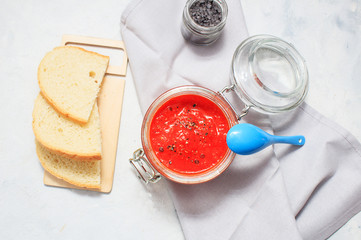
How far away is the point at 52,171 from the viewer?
137 centimetres

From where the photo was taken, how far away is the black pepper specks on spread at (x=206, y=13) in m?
1.33

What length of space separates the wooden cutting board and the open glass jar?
5.8 inches

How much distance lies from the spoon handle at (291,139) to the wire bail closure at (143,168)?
52 centimetres

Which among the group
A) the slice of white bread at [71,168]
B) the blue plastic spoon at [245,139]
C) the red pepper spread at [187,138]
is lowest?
the slice of white bread at [71,168]

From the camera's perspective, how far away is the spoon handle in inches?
50.6

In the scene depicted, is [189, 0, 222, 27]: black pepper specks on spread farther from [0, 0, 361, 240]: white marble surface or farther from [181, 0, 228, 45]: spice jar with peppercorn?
[0, 0, 361, 240]: white marble surface

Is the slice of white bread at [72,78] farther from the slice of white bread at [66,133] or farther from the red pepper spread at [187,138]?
the red pepper spread at [187,138]

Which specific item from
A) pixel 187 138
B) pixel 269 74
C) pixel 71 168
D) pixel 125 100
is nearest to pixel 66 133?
pixel 71 168

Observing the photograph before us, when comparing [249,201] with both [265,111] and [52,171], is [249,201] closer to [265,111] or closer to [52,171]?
[265,111]

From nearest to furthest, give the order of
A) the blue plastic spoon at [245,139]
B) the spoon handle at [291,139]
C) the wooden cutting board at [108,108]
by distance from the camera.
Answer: the blue plastic spoon at [245,139], the spoon handle at [291,139], the wooden cutting board at [108,108]

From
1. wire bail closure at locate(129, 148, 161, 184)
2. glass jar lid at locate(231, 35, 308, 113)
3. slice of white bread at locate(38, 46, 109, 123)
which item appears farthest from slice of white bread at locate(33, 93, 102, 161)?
glass jar lid at locate(231, 35, 308, 113)

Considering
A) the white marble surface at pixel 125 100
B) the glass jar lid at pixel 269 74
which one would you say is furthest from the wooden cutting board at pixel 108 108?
the glass jar lid at pixel 269 74

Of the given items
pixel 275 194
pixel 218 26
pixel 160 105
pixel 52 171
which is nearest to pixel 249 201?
pixel 275 194

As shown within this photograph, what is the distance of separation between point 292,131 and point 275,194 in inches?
11.7
